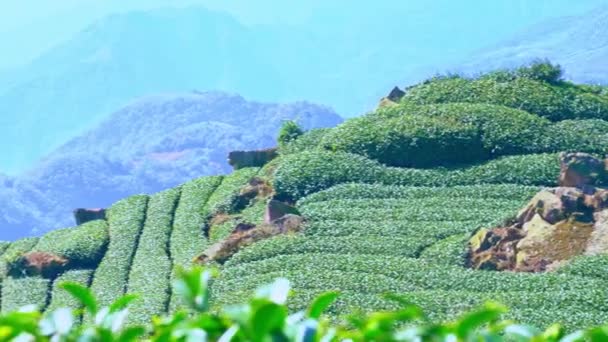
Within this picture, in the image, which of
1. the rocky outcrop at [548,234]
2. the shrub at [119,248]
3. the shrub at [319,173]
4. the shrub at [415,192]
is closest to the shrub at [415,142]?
the shrub at [319,173]

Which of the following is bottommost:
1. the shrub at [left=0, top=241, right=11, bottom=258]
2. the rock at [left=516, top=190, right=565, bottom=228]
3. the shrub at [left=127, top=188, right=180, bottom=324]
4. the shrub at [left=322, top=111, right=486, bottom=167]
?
the shrub at [left=0, top=241, right=11, bottom=258]

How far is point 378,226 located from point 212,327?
2006cm

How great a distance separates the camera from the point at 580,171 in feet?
81.0

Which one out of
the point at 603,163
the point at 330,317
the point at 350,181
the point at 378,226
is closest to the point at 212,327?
the point at 330,317

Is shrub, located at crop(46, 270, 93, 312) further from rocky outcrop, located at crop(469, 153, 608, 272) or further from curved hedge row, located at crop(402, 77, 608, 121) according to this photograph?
curved hedge row, located at crop(402, 77, 608, 121)

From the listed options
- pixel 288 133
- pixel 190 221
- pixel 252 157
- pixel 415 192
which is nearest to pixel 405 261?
pixel 415 192

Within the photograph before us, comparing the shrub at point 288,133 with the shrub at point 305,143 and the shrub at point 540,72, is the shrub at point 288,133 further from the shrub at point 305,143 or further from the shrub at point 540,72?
the shrub at point 540,72

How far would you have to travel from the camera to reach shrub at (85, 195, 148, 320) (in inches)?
1016

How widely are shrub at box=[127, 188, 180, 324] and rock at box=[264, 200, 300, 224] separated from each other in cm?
245

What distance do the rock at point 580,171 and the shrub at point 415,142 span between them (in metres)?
4.29

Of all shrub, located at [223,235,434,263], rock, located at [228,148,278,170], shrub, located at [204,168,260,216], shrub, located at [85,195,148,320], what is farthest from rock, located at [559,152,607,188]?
rock, located at [228,148,278,170]

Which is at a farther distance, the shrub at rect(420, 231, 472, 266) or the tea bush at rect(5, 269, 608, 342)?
the shrub at rect(420, 231, 472, 266)

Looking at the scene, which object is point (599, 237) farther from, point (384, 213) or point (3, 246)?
point (3, 246)

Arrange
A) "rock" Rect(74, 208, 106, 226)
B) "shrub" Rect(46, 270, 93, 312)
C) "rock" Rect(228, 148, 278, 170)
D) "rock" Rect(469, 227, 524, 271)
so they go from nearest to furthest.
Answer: "rock" Rect(469, 227, 524, 271) < "shrub" Rect(46, 270, 93, 312) < "rock" Rect(74, 208, 106, 226) < "rock" Rect(228, 148, 278, 170)
